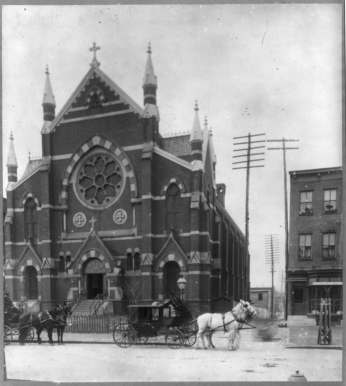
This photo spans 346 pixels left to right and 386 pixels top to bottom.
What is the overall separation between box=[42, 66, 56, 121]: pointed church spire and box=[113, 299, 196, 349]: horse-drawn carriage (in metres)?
8.28

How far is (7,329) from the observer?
15586 millimetres

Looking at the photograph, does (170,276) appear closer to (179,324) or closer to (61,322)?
(179,324)

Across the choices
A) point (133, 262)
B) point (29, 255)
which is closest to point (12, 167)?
point (29, 255)

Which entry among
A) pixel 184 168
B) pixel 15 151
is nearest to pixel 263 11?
pixel 184 168

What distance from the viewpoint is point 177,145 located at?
58.1ft

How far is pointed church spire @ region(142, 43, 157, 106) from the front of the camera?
14430mm

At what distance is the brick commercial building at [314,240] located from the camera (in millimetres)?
14469

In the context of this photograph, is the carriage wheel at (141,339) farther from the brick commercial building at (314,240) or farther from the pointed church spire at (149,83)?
the pointed church spire at (149,83)

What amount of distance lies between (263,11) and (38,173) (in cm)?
1125

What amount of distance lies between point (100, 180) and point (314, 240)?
8848 mm

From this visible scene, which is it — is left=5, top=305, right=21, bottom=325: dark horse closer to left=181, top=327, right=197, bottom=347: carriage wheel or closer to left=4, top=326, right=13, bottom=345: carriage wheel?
left=4, top=326, right=13, bottom=345: carriage wheel

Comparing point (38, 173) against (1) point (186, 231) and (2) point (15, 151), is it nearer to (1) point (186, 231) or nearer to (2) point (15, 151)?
(2) point (15, 151)

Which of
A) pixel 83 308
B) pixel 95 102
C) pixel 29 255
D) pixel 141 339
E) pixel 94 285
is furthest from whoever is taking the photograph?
pixel 94 285

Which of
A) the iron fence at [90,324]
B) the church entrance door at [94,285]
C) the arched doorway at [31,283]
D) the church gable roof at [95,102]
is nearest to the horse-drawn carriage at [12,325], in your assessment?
the arched doorway at [31,283]
